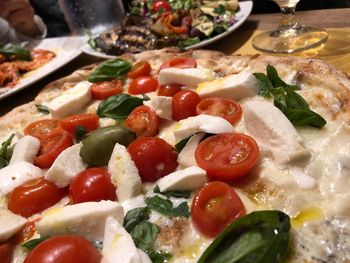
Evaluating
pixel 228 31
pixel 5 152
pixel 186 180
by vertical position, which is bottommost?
pixel 228 31

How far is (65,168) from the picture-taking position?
5.78 feet

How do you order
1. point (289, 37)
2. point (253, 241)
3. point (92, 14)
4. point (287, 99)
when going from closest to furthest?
point (253, 241), point (287, 99), point (289, 37), point (92, 14)

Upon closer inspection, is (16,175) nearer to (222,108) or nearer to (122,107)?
(122,107)

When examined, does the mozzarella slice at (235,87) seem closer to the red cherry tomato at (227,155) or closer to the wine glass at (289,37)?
the red cherry tomato at (227,155)

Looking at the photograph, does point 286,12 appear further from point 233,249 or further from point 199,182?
point 233,249

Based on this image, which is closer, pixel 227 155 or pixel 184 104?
pixel 227 155

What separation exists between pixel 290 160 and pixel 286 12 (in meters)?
1.59

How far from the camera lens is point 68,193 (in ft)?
5.85

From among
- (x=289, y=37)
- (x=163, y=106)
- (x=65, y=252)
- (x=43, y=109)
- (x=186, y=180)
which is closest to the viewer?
(x=65, y=252)

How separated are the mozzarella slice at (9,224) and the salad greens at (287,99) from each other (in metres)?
1.02

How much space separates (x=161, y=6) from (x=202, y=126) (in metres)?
2.18

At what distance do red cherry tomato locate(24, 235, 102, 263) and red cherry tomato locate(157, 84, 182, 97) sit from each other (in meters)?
0.98

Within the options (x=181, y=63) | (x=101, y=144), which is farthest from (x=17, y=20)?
(x=101, y=144)

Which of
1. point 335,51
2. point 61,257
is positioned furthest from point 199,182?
point 335,51
